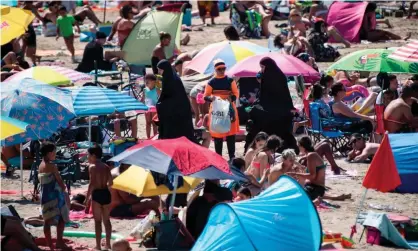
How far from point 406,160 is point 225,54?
4824 mm

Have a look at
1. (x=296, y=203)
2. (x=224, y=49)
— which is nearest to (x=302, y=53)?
(x=224, y=49)

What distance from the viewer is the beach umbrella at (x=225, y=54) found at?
19516 millimetres

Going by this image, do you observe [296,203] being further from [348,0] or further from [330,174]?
[348,0]

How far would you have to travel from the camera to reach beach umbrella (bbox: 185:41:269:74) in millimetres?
19516

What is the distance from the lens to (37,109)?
15.7m

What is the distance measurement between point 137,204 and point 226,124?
7.56ft

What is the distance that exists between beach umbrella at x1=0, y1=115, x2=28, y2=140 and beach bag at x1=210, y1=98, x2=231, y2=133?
9.59ft

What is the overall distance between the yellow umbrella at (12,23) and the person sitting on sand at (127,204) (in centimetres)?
607

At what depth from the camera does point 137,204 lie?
14.7 metres

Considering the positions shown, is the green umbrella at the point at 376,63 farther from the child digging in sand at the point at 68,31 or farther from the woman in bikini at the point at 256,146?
the child digging in sand at the point at 68,31

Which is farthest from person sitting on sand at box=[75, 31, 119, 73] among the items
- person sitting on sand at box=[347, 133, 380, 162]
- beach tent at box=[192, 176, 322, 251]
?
beach tent at box=[192, 176, 322, 251]

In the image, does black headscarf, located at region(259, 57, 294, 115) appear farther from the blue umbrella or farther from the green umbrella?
the blue umbrella

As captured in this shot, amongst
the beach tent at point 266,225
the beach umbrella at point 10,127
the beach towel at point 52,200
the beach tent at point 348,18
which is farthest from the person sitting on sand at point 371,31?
the beach tent at point 266,225

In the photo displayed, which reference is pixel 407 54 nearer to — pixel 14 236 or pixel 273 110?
pixel 273 110
